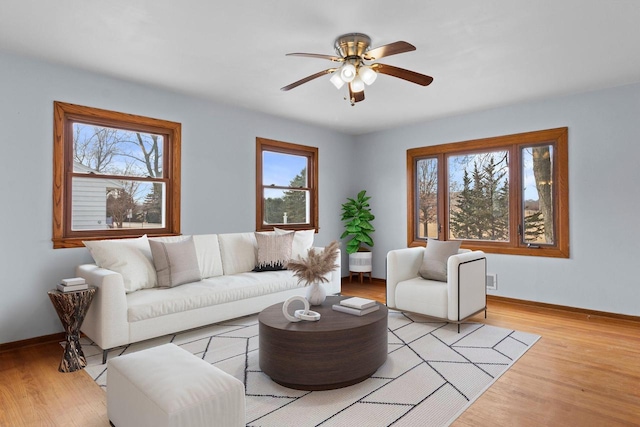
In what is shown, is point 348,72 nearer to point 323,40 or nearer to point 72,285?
point 323,40

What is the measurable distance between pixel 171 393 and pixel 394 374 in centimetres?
166

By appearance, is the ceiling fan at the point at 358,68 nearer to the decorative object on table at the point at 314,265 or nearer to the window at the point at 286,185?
the decorative object on table at the point at 314,265

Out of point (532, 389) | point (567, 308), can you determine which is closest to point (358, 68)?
point (532, 389)

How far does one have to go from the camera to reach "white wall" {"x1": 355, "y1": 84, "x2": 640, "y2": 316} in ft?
13.6

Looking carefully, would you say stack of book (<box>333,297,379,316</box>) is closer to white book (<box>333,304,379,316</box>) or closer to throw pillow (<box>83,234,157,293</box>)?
white book (<box>333,304,379,316</box>)

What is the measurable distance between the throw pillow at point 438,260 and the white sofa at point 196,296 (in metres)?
1.28

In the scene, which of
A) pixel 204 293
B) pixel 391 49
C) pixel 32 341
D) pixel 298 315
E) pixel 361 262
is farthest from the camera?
pixel 361 262

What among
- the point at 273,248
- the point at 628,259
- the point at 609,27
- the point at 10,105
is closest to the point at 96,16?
the point at 10,105

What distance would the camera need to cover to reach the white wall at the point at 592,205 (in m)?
4.15

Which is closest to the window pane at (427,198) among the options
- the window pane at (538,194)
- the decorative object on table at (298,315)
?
the window pane at (538,194)

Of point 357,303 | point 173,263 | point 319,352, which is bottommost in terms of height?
point 319,352

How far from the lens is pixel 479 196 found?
5402 mm

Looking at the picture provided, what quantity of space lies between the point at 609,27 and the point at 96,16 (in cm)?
385

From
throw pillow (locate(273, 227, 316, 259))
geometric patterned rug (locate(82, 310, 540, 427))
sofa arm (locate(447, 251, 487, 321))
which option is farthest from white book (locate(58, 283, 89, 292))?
sofa arm (locate(447, 251, 487, 321))
